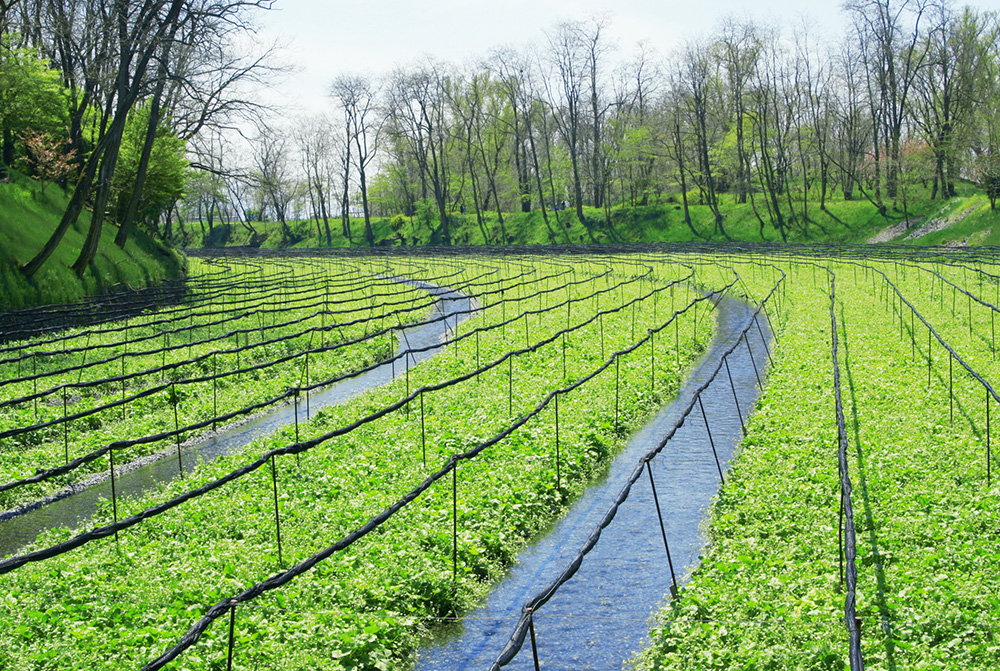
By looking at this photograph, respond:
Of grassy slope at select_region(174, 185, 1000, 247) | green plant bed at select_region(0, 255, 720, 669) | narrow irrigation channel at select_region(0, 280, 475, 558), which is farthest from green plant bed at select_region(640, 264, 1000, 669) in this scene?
grassy slope at select_region(174, 185, 1000, 247)

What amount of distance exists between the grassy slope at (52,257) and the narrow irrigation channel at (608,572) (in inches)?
917

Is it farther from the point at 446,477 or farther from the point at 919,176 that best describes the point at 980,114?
the point at 446,477

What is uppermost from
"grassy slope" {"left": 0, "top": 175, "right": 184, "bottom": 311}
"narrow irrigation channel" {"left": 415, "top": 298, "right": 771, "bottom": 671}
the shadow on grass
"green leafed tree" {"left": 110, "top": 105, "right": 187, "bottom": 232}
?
"green leafed tree" {"left": 110, "top": 105, "right": 187, "bottom": 232}

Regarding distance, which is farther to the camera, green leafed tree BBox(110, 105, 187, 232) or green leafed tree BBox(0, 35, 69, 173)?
green leafed tree BBox(110, 105, 187, 232)

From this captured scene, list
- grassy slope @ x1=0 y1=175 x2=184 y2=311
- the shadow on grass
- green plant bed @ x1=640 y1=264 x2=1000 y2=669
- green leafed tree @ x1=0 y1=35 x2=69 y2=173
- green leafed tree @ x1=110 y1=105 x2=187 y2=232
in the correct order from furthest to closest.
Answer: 1. green leafed tree @ x1=110 y1=105 x2=187 y2=232
2. green leafed tree @ x1=0 y1=35 x2=69 y2=173
3. grassy slope @ x1=0 y1=175 x2=184 y2=311
4. green plant bed @ x1=640 y1=264 x2=1000 y2=669
5. the shadow on grass

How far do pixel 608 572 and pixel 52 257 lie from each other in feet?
95.6

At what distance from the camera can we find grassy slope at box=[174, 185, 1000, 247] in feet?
180

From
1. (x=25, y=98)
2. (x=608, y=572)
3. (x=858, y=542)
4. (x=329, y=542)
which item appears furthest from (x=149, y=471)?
(x=25, y=98)

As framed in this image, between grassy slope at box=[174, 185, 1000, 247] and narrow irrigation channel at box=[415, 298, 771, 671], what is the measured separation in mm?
45784

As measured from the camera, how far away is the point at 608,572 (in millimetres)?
9477

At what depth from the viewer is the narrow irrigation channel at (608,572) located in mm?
7906

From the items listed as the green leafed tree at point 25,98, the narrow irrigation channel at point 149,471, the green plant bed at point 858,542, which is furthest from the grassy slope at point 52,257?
the green plant bed at point 858,542

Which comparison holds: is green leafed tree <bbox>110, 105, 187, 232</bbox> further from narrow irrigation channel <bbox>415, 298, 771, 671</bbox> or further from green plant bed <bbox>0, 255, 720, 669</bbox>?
narrow irrigation channel <bbox>415, 298, 771, 671</bbox>

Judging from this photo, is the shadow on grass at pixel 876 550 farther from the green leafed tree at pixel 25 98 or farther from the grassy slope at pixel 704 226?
the grassy slope at pixel 704 226
